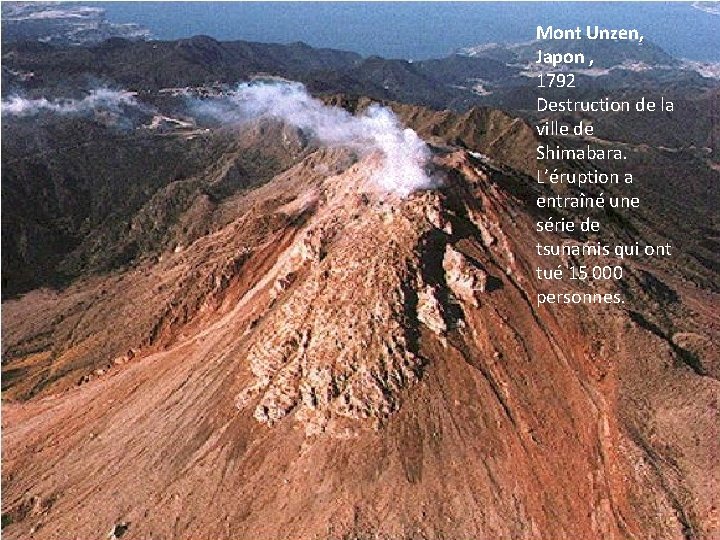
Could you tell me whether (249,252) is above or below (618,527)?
above

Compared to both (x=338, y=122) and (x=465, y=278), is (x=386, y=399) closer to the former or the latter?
(x=465, y=278)

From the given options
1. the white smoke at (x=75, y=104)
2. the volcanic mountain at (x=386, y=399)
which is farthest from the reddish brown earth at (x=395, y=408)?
the white smoke at (x=75, y=104)

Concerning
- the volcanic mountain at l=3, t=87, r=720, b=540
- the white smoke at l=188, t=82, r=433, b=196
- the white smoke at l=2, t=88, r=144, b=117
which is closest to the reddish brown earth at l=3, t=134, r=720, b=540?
the volcanic mountain at l=3, t=87, r=720, b=540

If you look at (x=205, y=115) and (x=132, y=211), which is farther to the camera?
(x=205, y=115)

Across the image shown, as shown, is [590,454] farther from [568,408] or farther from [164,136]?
[164,136]

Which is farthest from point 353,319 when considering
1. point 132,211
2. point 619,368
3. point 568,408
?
point 132,211

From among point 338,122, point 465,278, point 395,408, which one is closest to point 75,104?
point 338,122
